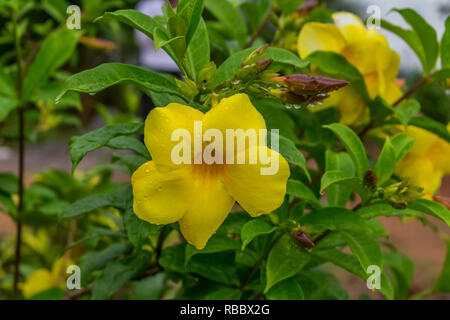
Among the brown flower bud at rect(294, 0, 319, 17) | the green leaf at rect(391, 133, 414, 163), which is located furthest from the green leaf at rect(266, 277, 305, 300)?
the brown flower bud at rect(294, 0, 319, 17)

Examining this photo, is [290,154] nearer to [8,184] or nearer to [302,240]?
[302,240]

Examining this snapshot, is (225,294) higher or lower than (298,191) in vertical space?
lower

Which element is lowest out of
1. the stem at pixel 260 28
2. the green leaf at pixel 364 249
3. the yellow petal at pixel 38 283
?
the yellow petal at pixel 38 283

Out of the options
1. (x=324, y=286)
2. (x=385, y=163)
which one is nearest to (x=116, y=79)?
(x=385, y=163)

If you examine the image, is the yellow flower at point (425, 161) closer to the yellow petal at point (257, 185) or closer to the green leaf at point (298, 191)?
the green leaf at point (298, 191)

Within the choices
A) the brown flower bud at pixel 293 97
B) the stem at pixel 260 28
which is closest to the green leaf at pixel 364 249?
the brown flower bud at pixel 293 97

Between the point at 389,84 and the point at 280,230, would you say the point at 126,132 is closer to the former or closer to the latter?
the point at 280,230
